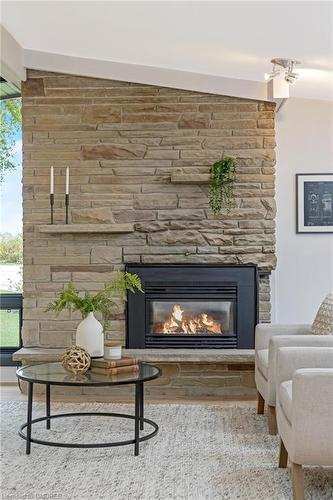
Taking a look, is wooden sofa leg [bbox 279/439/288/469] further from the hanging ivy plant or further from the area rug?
the hanging ivy plant

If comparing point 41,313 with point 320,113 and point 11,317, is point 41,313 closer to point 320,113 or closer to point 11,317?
point 11,317

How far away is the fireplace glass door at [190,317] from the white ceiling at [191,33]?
1.85 meters

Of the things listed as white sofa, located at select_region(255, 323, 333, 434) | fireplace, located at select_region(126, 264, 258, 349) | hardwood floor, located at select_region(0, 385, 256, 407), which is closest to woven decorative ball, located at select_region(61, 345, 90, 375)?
white sofa, located at select_region(255, 323, 333, 434)

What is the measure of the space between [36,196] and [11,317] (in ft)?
4.40

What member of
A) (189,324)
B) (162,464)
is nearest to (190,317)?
(189,324)

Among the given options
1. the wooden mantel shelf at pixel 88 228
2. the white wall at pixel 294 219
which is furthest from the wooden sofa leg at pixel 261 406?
the wooden mantel shelf at pixel 88 228

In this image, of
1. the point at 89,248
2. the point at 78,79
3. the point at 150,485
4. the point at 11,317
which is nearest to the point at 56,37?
the point at 78,79

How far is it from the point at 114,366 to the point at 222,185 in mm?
2223

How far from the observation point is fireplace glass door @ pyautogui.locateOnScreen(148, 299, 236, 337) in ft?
19.3

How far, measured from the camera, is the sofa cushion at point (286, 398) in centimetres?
331

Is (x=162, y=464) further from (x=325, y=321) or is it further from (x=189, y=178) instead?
(x=189, y=178)

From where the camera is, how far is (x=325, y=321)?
15.3 feet

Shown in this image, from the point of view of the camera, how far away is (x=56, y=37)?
5.23 meters

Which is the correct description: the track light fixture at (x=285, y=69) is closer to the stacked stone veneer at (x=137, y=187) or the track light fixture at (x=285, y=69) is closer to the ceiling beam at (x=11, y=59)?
the stacked stone veneer at (x=137, y=187)
